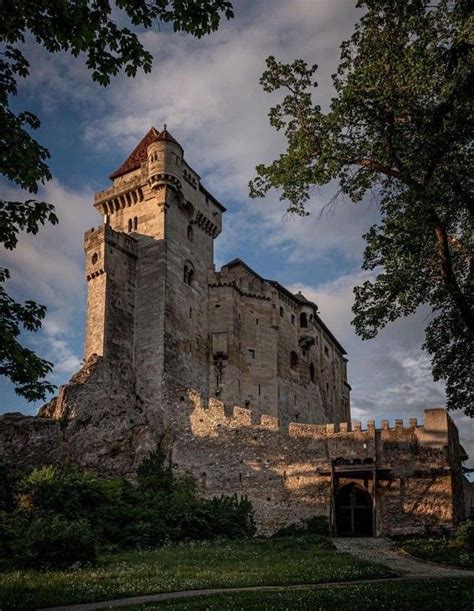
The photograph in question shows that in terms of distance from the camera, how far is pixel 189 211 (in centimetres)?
4450

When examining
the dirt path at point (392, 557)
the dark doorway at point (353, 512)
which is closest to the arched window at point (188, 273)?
the dark doorway at point (353, 512)

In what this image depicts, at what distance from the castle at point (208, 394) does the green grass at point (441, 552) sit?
459 cm

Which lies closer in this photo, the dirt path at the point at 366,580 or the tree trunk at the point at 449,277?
the dirt path at the point at 366,580

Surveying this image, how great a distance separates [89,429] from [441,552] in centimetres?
1963

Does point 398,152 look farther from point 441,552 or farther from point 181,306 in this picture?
point 181,306

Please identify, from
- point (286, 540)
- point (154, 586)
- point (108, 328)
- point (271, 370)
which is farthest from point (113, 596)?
point (271, 370)

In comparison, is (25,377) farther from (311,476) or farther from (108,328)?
(108,328)

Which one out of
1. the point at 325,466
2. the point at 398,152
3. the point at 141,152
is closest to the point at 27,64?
the point at 398,152

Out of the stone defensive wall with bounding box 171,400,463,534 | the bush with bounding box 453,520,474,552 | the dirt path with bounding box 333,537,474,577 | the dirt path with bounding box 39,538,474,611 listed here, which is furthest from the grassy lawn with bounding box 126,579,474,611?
the stone defensive wall with bounding box 171,400,463,534

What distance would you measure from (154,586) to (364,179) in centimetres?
1112

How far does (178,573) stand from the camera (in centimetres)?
1652

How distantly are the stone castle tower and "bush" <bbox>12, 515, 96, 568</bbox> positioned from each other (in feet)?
58.0

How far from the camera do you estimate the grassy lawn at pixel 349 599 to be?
35.9ft

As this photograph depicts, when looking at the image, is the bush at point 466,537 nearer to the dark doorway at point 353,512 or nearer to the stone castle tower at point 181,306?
the dark doorway at point 353,512
